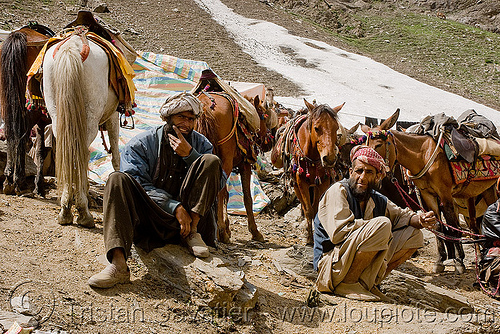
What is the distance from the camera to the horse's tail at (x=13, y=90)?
5297mm

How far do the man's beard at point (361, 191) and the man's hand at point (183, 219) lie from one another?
148 centimetres

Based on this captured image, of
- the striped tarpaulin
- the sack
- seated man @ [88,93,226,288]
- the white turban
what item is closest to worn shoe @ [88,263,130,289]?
seated man @ [88,93,226,288]

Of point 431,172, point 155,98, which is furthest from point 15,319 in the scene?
point 155,98

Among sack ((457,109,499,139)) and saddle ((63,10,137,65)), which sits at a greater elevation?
saddle ((63,10,137,65))

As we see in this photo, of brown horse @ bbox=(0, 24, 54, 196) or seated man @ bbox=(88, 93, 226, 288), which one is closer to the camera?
seated man @ bbox=(88, 93, 226, 288)

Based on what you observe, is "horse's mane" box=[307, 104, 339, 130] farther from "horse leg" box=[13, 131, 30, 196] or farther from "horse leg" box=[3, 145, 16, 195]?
"horse leg" box=[3, 145, 16, 195]

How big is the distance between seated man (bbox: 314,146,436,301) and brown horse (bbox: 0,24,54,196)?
3526 mm

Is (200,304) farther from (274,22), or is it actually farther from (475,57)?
(274,22)

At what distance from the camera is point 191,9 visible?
26578mm

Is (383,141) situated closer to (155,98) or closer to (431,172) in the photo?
(431,172)

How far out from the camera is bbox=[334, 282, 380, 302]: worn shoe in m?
3.81

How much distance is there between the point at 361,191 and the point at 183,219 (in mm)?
1571

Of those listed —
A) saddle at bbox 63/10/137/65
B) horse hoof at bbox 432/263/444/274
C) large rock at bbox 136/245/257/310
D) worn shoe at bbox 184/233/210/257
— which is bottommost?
horse hoof at bbox 432/263/444/274

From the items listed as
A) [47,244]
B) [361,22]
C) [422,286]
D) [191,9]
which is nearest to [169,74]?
[47,244]
